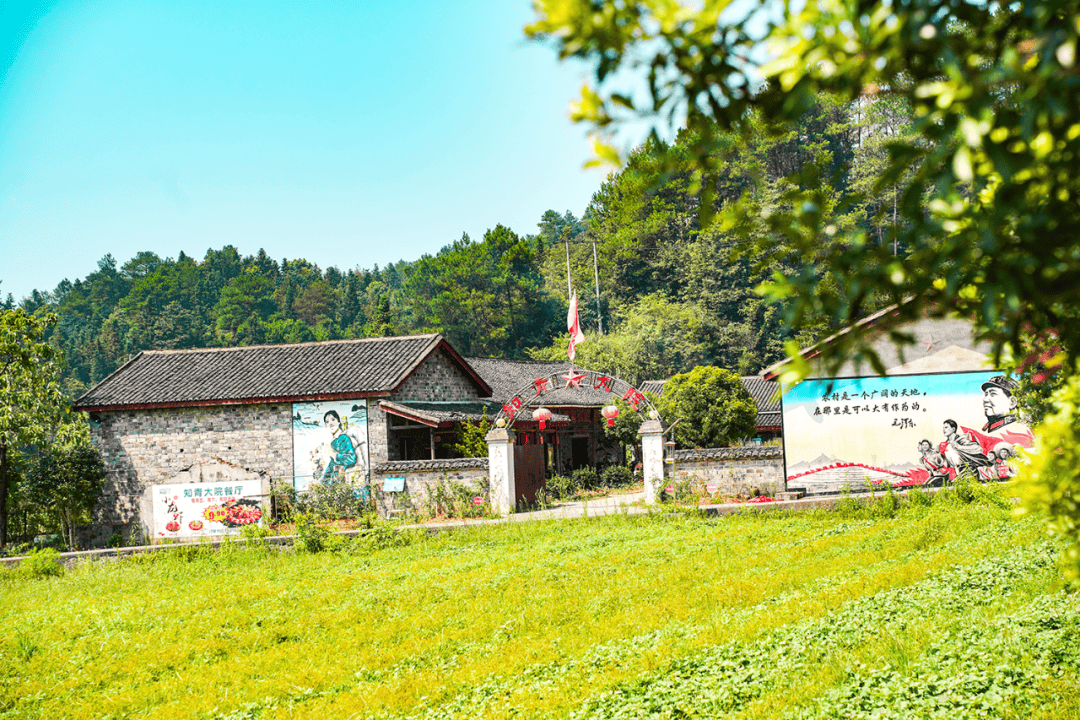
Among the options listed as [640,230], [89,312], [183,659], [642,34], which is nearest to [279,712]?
[183,659]

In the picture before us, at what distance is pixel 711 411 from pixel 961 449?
8.68m

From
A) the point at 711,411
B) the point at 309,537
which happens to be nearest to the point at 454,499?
the point at 309,537

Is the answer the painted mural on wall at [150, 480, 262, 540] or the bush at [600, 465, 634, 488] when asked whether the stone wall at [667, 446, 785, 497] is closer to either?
the bush at [600, 465, 634, 488]

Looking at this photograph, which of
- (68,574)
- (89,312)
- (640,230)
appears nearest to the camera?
(68,574)

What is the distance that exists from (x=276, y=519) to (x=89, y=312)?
84883mm

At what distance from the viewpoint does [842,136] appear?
6269 centimetres

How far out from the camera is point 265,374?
74.3ft

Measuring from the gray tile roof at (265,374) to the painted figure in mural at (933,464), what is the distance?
471 inches

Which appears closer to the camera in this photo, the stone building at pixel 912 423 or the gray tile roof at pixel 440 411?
the stone building at pixel 912 423

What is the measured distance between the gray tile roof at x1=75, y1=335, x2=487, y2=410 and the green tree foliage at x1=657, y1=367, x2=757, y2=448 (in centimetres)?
650

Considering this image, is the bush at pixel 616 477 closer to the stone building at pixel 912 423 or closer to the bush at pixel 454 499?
the bush at pixel 454 499

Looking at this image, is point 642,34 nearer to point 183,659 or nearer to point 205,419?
point 183,659

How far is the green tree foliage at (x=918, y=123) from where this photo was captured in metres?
1.68

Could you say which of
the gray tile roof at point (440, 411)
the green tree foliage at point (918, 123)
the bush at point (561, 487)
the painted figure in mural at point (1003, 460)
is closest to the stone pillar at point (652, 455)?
the bush at point (561, 487)
